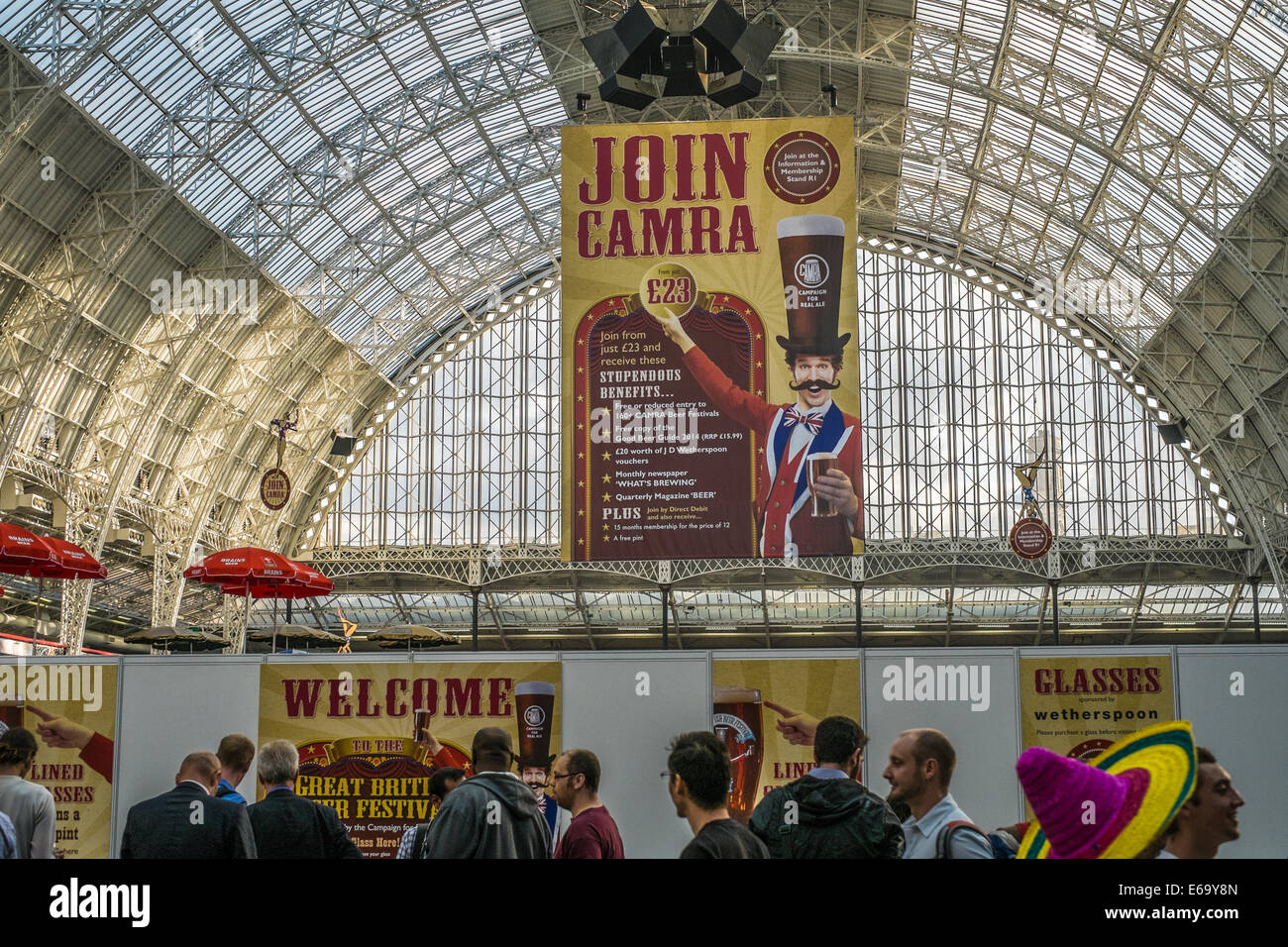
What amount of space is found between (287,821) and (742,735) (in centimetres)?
575

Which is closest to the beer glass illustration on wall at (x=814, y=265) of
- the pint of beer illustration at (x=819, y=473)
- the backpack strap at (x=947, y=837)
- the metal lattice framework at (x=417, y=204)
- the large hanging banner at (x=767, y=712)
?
the pint of beer illustration at (x=819, y=473)

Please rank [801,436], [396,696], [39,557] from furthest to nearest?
[39,557], [801,436], [396,696]

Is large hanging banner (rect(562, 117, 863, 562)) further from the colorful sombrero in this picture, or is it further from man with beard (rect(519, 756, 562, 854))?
the colorful sombrero

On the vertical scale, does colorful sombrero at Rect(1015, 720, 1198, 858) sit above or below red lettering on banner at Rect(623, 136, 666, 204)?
below

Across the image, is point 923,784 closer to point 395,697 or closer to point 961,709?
point 961,709

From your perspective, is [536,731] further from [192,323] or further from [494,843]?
[192,323]

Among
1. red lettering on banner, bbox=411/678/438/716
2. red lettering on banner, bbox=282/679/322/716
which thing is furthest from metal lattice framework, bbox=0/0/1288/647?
red lettering on banner, bbox=411/678/438/716

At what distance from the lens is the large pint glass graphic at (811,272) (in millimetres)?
16578

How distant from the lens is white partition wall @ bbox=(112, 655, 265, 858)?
12523mm

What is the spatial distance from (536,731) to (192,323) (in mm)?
27714

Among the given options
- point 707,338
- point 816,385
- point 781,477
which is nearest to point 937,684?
point 781,477

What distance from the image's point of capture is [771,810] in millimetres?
6156

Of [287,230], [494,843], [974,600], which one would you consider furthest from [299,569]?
[974,600]
